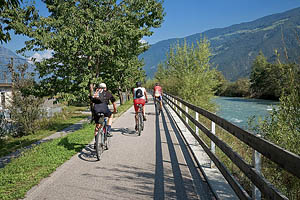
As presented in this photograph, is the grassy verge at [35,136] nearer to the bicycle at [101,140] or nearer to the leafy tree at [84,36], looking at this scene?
the leafy tree at [84,36]

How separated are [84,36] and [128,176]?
708cm

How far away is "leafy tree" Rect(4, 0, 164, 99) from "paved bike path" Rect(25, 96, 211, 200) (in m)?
4.77

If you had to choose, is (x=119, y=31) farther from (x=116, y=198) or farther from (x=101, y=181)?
(x=116, y=198)

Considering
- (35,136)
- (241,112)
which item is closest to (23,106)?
(35,136)

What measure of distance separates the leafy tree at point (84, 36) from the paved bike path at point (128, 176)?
4.77m

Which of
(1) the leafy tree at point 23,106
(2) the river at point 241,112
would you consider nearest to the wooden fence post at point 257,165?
(2) the river at point 241,112

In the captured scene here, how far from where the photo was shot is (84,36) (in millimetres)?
9820

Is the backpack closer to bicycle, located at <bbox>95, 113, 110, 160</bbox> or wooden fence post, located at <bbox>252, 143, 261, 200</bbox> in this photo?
bicycle, located at <bbox>95, 113, 110, 160</bbox>

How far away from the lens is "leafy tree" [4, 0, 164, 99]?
969 centimetres

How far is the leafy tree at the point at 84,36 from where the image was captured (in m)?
9.69

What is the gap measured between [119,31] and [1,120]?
1037 centimetres

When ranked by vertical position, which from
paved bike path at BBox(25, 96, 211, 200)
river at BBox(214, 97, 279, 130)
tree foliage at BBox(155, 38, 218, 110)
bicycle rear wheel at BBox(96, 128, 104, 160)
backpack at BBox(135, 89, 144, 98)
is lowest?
river at BBox(214, 97, 279, 130)

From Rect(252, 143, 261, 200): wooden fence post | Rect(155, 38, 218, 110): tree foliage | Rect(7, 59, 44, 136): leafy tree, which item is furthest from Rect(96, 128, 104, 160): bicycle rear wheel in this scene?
Rect(155, 38, 218, 110): tree foliage

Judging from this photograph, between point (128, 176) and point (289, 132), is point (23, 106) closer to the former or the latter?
point (128, 176)
